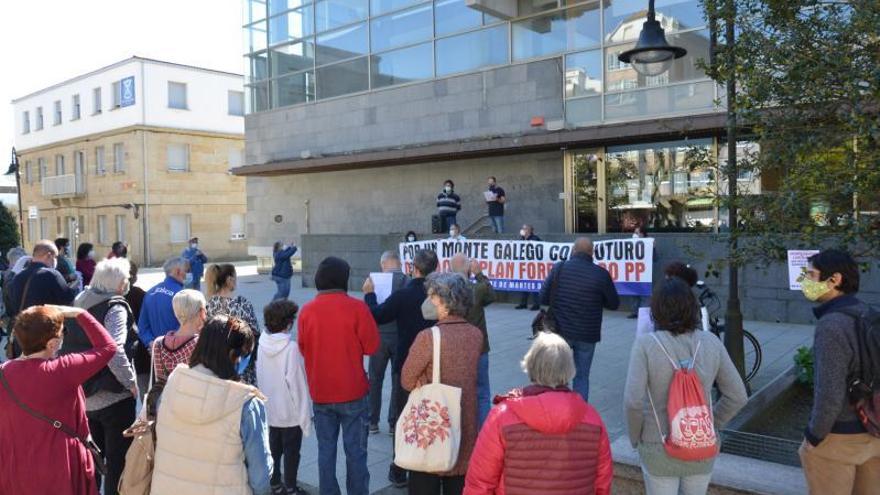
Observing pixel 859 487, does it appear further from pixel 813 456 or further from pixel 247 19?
pixel 247 19

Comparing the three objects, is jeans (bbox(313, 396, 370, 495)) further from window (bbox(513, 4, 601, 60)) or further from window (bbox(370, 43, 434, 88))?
window (bbox(370, 43, 434, 88))

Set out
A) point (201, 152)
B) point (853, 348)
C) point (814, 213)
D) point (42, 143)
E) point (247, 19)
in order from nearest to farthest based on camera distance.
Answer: point (853, 348) → point (814, 213) → point (247, 19) → point (201, 152) → point (42, 143)

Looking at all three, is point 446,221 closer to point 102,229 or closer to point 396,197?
point 396,197

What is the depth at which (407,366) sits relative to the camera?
12.3 feet

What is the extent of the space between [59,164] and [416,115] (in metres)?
30.9

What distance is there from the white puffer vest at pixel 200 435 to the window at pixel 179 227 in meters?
34.8

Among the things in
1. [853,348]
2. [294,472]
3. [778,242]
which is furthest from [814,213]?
[294,472]

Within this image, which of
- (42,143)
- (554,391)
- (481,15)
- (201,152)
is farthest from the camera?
(42,143)

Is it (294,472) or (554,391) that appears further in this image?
(294,472)

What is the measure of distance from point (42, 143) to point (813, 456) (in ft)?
155

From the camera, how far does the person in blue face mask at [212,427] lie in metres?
3.13

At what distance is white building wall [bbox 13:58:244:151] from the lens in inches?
1364

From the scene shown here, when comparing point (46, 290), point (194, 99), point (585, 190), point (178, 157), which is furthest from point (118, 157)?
point (46, 290)

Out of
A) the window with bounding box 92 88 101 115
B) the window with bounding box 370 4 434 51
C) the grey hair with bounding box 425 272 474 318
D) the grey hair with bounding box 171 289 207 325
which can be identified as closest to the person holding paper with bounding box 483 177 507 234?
the window with bounding box 370 4 434 51
